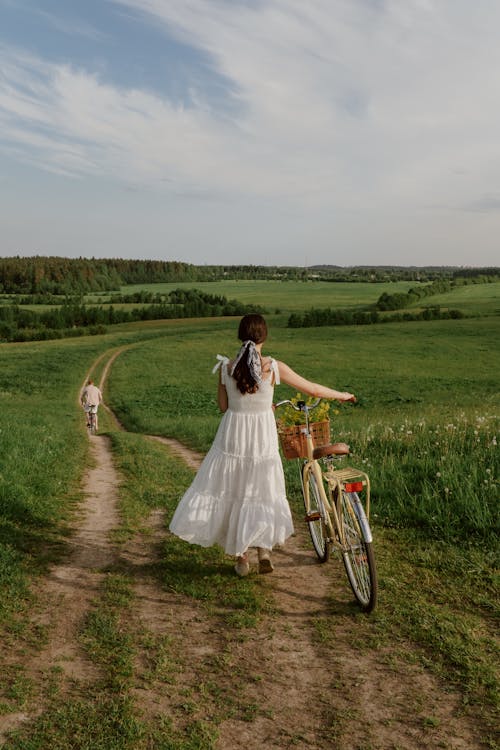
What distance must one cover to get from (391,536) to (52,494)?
5.33m

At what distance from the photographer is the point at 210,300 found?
12475cm

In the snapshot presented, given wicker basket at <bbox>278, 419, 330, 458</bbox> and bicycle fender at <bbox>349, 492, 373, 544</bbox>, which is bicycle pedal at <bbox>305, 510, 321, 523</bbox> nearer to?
wicker basket at <bbox>278, 419, 330, 458</bbox>

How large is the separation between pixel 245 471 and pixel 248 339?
4.58 ft

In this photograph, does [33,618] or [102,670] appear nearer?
[102,670]

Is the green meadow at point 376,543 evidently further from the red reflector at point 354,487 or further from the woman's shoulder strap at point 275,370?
the woman's shoulder strap at point 275,370

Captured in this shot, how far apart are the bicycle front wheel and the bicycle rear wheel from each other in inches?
20.8

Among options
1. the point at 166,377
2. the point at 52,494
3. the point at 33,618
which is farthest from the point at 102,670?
the point at 166,377

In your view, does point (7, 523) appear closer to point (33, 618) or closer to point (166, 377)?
point (33, 618)

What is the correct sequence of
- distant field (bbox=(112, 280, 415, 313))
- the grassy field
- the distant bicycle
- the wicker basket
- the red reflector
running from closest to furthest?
1. the red reflector
2. the wicker basket
3. the distant bicycle
4. the grassy field
5. distant field (bbox=(112, 280, 415, 313))

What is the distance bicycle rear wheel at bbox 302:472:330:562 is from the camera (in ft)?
20.3

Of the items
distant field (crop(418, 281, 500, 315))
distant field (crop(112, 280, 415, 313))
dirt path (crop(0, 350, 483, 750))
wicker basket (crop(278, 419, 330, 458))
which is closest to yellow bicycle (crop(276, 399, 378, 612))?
wicker basket (crop(278, 419, 330, 458))

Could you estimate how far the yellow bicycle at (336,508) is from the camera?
5.19 meters

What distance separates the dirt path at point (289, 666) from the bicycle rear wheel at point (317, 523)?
7.2 inches

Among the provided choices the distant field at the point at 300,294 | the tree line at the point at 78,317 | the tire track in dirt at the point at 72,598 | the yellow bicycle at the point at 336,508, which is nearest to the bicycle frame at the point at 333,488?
the yellow bicycle at the point at 336,508
